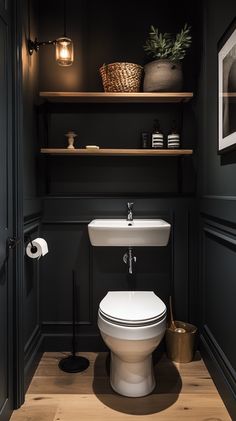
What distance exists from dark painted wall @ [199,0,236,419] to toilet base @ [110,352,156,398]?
1.28ft

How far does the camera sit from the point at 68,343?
2.34 m

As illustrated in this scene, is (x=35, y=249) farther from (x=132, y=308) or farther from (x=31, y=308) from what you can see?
(x=132, y=308)

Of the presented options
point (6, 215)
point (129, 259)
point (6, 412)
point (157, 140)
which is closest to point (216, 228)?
point (129, 259)

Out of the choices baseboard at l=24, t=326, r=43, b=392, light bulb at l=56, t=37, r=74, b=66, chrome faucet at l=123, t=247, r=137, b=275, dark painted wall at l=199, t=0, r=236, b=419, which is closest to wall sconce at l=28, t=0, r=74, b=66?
light bulb at l=56, t=37, r=74, b=66

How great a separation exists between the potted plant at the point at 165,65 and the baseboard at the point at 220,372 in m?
1.59

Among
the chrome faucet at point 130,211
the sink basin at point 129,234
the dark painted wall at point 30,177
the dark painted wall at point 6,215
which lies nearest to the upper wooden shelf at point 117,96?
the dark painted wall at point 30,177

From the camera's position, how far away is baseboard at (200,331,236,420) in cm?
164

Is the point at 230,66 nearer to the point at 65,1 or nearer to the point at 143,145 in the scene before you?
the point at 143,145

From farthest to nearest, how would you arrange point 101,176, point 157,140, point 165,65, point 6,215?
point 101,176
point 157,140
point 165,65
point 6,215

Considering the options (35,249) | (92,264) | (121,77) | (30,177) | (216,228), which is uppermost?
(121,77)

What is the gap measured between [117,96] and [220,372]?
171 centimetres

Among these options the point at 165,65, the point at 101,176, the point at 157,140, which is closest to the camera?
the point at 165,65

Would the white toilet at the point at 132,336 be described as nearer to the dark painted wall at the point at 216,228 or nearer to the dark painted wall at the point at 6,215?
the dark painted wall at the point at 216,228

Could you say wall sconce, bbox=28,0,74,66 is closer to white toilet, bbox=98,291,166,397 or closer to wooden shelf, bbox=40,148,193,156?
wooden shelf, bbox=40,148,193,156
